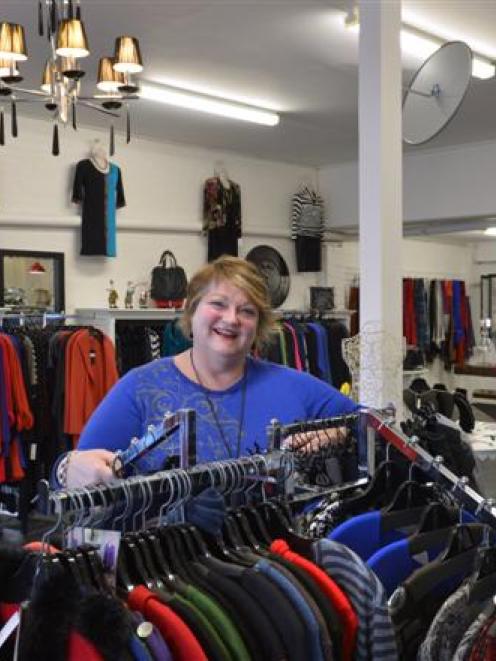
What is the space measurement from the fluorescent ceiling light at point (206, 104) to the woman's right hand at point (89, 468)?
443 centimetres

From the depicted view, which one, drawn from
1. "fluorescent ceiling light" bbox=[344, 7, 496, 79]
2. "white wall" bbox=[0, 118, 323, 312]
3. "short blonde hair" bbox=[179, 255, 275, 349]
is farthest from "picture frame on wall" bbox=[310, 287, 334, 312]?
"short blonde hair" bbox=[179, 255, 275, 349]

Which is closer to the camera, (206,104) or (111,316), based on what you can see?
(206,104)

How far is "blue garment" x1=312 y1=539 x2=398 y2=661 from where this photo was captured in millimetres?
1308

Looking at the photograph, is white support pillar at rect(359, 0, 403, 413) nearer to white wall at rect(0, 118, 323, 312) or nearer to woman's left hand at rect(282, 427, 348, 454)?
woman's left hand at rect(282, 427, 348, 454)

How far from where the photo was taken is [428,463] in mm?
1836

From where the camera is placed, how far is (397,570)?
1.52 meters

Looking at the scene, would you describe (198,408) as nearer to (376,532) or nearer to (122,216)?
(376,532)

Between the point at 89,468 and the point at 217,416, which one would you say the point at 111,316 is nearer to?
the point at 217,416

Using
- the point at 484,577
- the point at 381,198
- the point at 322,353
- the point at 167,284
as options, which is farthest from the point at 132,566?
the point at 167,284

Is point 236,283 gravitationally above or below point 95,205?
below

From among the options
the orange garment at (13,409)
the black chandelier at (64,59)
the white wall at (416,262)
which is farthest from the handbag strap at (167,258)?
the black chandelier at (64,59)

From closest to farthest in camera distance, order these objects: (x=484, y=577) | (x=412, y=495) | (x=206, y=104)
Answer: (x=484, y=577) → (x=412, y=495) → (x=206, y=104)

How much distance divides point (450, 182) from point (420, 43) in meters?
3.07

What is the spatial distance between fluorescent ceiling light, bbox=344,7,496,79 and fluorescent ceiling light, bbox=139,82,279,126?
1.65 m
